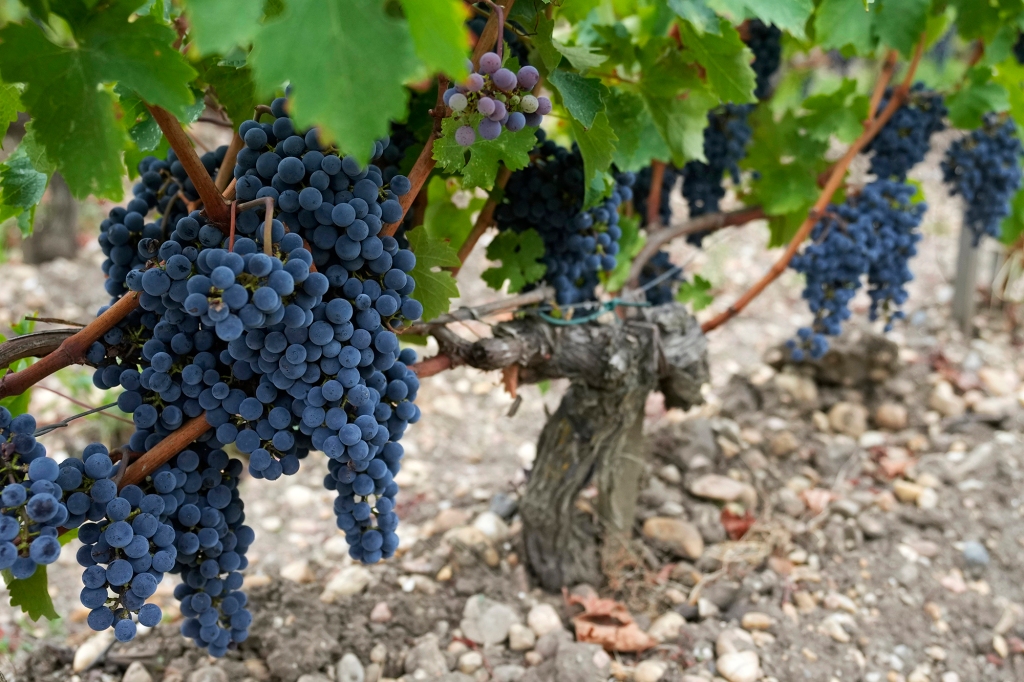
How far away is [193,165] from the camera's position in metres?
1.09

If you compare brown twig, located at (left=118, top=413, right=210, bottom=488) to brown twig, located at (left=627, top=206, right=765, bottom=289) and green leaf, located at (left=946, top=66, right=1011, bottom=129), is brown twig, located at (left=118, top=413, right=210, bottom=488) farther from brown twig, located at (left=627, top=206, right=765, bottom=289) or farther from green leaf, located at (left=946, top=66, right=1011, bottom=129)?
green leaf, located at (left=946, top=66, right=1011, bottom=129)

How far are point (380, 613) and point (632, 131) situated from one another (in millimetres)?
1244

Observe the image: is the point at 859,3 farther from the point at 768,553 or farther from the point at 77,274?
the point at 77,274

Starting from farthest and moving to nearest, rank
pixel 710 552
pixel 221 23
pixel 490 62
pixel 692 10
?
1. pixel 710 552
2. pixel 692 10
3. pixel 490 62
4. pixel 221 23

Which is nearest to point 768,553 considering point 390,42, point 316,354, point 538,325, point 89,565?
point 538,325

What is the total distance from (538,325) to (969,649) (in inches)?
53.2

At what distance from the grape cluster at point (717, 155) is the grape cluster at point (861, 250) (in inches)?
11.7

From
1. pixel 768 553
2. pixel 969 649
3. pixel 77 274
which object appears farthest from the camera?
pixel 77 274

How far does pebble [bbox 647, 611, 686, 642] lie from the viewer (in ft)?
6.21

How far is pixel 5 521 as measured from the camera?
0.97 metres

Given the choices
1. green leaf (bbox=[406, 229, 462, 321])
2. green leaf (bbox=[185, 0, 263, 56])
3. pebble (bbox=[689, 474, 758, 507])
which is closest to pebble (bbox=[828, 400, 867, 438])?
pebble (bbox=[689, 474, 758, 507])

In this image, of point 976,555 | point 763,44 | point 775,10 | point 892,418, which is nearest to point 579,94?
point 775,10

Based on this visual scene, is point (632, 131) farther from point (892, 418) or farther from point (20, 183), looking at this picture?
point (892, 418)

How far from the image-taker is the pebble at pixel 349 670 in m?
1.68
